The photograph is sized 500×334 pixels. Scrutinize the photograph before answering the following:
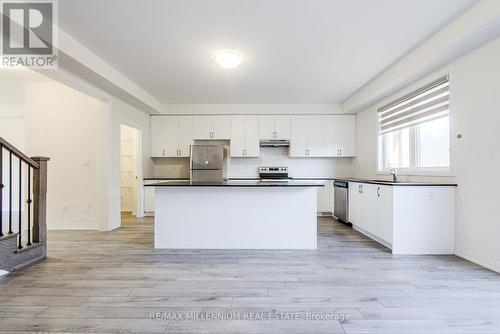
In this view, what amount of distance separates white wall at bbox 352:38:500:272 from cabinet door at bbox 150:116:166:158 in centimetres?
537

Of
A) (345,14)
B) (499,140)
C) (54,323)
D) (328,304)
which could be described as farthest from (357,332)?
(345,14)

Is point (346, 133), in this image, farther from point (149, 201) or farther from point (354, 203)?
point (149, 201)

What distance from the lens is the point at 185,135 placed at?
614 cm

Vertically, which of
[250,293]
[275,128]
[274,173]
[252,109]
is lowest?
[250,293]

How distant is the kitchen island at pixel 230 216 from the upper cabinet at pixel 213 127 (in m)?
2.77

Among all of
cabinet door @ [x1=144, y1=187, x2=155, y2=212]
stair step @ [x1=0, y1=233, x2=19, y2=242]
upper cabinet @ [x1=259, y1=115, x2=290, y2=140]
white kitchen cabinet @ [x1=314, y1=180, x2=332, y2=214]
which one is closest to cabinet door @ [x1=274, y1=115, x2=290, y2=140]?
upper cabinet @ [x1=259, y1=115, x2=290, y2=140]

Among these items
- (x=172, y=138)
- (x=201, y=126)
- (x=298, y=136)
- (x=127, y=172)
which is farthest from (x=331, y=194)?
(x=127, y=172)

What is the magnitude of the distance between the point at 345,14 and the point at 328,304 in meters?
2.60

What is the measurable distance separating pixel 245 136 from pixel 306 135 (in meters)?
1.44

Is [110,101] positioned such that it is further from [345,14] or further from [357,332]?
[357,332]

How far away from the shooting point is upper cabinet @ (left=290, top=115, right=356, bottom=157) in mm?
6078

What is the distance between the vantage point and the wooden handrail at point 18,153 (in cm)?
260

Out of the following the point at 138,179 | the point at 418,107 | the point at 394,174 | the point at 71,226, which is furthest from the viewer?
the point at 138,179

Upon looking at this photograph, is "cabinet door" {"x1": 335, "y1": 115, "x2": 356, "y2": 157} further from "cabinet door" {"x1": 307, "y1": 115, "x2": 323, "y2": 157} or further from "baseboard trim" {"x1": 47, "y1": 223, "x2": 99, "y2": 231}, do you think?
"baseboard trim" {"x1": 47, "y1": 223, "x2": 99, "y2": 231}
